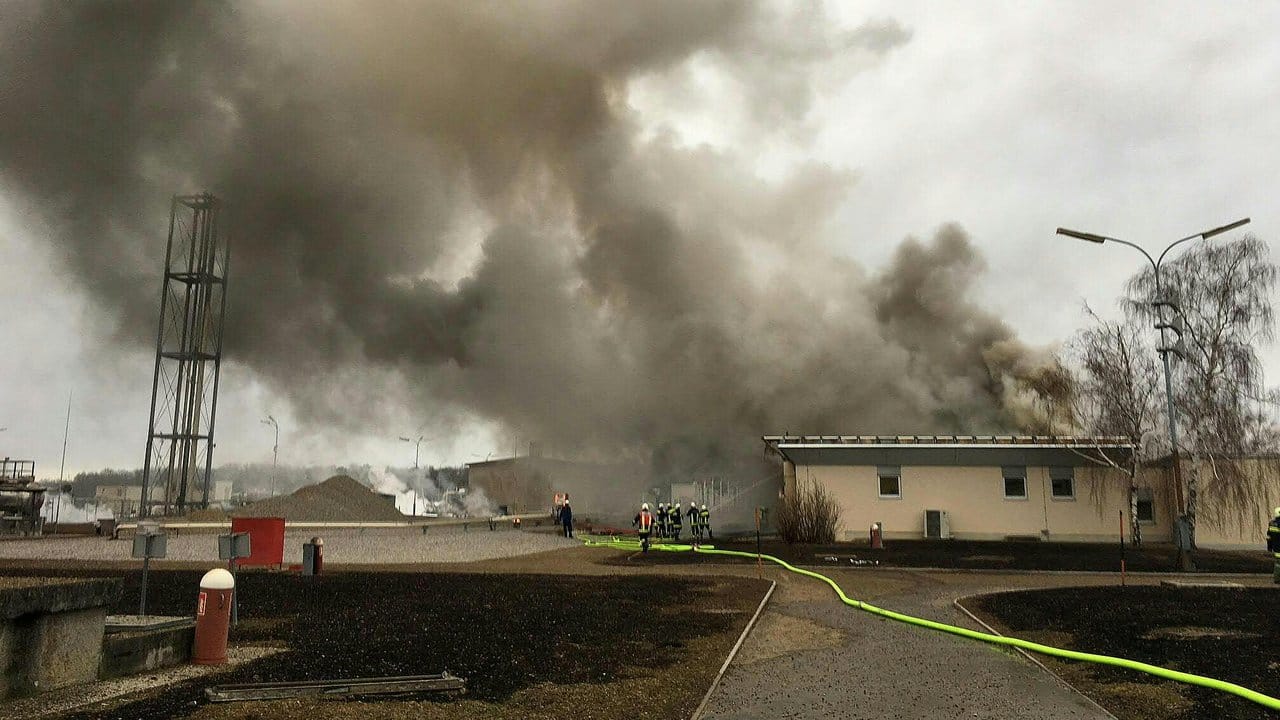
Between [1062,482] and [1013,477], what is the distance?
1.80m

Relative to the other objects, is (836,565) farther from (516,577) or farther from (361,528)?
(361,528)

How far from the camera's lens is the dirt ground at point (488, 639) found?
6.14 metres

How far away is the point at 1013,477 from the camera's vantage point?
31969 millimetres

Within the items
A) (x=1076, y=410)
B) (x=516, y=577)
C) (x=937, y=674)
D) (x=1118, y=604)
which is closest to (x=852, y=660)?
(x=937, y=674)

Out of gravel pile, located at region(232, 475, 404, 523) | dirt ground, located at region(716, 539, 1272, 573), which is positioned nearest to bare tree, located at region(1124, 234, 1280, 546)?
dirt ground, located at region(716, 539, 1272, 573)

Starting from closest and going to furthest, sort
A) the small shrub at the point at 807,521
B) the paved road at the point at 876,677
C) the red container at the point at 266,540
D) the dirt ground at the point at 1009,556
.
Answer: the paved road at the point at 876,677
the red container at the point at 266,540
the dirt ground at the point at 1009,556
the small shrub at the point at 807,521

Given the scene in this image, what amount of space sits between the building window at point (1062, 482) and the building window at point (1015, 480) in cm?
98

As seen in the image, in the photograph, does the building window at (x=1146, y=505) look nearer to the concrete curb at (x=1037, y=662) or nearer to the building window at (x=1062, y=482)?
the building window at (x=1062, y=482)

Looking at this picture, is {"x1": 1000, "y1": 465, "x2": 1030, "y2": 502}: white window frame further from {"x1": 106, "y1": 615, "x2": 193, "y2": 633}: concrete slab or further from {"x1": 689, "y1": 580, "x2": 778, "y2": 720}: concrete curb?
{"x1": 106, "y1": 615, "x2": 193, "y2": 633}: concrete slab

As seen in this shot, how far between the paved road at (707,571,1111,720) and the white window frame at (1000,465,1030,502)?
22.5 meters

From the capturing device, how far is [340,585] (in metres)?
15.0

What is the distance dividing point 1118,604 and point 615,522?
121ft

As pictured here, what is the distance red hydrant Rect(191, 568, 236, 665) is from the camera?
7.57m

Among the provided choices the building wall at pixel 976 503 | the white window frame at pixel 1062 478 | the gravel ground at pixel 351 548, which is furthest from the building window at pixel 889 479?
the gravel ground at pixel 351 548
